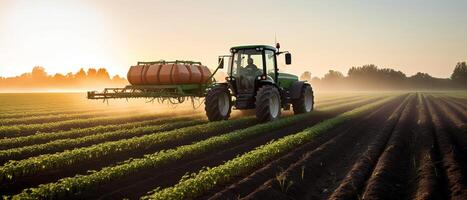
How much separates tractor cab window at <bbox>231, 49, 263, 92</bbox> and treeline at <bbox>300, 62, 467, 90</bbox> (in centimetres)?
12106

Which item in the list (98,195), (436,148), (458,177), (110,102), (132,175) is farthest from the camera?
(110,102)

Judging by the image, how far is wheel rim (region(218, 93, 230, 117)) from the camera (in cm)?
1521

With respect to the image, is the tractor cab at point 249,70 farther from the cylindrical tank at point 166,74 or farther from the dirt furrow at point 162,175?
the dirt furrow at point 162,175

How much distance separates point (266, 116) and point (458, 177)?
320 inches

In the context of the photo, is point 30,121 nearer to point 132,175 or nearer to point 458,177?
point 132,175

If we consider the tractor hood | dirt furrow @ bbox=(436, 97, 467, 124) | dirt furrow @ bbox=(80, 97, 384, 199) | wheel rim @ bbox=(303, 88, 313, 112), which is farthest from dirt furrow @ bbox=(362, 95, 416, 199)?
wheel rim @ bbox=(303, 88, 313, 112)

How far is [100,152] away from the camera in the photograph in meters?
9.41

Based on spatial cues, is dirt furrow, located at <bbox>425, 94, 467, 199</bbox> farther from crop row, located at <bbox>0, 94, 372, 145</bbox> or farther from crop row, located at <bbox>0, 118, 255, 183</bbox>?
crop row, located at <bbox>0, 94, 372, 145</bbox>

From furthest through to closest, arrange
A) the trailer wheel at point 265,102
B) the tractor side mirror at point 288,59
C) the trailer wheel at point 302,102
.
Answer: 1. the trailer wheel at point 302,102
2. the tractor side mirror at point 288,59
3. the trailer wheel at point 265,102

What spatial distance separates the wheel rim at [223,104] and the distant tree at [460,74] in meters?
123

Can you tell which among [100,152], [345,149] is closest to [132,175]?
[100,152]

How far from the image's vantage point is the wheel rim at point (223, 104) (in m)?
15.2

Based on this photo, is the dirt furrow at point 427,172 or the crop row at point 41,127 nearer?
the dirt furrow at point 427,172

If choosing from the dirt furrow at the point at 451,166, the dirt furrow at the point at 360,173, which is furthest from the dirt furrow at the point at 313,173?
the dirt furrow at the point at 451,166
